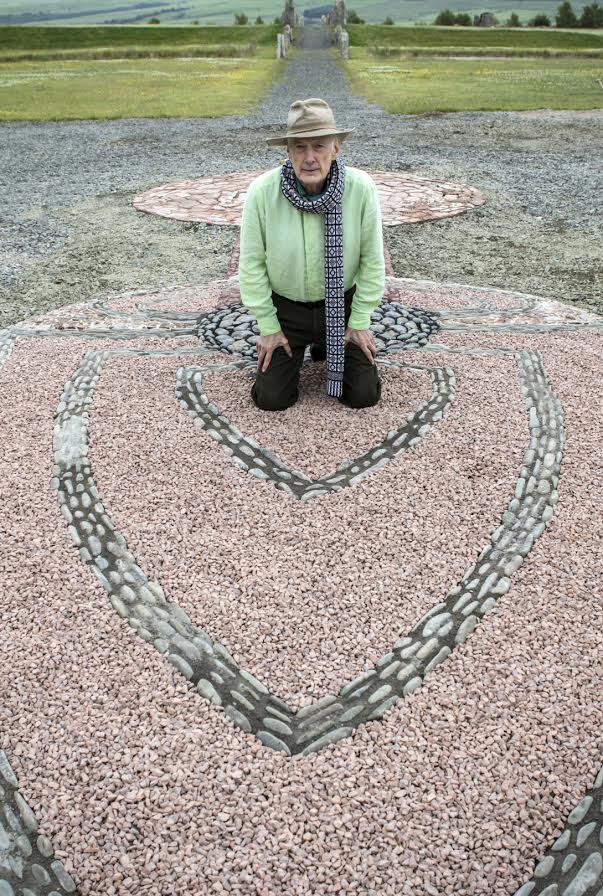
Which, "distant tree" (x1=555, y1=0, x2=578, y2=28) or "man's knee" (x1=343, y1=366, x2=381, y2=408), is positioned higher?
"distant tree" (x1=555, y1=0, x2=578, y2=28)

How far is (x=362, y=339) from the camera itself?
469cm

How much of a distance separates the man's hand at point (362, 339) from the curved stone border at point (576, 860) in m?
2.94

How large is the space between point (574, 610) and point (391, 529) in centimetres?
97

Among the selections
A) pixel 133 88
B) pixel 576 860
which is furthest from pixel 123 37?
pixel 576 860

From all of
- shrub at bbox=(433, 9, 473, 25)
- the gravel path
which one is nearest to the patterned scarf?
the gravel path

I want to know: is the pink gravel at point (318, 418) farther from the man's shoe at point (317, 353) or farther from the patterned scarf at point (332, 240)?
the patterned scarf at point (332, 240)

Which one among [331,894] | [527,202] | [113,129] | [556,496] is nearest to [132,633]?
[331,894]

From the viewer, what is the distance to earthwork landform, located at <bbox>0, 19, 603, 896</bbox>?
2369 mm

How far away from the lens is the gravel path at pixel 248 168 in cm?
755

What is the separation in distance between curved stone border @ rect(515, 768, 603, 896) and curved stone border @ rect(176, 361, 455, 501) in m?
2.06

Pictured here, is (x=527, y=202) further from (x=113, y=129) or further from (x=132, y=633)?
(x=113, y=129)

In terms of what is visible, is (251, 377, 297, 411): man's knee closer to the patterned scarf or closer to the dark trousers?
the dark trousers

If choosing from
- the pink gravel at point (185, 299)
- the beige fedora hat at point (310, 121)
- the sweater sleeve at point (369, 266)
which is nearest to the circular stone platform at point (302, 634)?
the sweater sleeve at point (369, 266)

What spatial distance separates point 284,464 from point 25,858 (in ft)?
8.05
